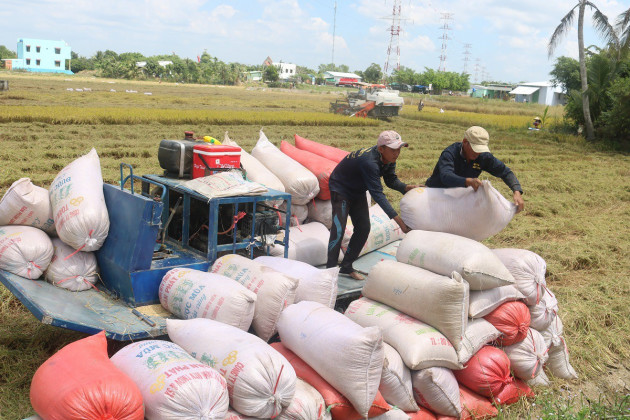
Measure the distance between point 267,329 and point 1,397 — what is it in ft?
5.00

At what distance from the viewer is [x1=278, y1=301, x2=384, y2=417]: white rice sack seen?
2.86 meters

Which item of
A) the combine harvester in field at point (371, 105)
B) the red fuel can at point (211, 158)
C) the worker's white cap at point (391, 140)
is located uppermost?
the combine harvester in field at point (371, 105)

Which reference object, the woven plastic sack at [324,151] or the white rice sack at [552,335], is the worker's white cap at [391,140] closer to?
the woven plastic sack at [324,151]

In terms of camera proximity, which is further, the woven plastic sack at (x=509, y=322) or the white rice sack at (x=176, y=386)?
the woven plastic sack at (x=509, y=322)

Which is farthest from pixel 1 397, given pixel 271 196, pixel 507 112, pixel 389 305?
pixel 507 112

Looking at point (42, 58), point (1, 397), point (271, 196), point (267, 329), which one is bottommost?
point (1, 397)

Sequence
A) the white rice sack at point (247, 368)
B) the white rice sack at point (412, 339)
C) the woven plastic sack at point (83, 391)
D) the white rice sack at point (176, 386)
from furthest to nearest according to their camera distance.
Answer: the white rice sack at point (412, 339) < the white rice sack at point (247, 368) < the white rice sack at point (176, 386) < the woven plastic sack at point (83, 391)

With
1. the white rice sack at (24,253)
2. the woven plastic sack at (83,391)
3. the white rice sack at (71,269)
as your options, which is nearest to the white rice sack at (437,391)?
the woven plastic sack at (83,391)

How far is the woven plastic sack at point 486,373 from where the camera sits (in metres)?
3.52

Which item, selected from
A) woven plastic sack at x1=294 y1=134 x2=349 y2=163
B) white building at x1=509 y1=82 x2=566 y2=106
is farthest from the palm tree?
white building at x1=509 y1=82 x2=566 y2=106

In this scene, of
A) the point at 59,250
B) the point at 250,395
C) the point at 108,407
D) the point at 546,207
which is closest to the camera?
the point at 108,407

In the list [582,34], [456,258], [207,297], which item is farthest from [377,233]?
[582,34]

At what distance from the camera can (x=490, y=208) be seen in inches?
156

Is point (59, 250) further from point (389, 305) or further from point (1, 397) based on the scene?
point (389, 305)
